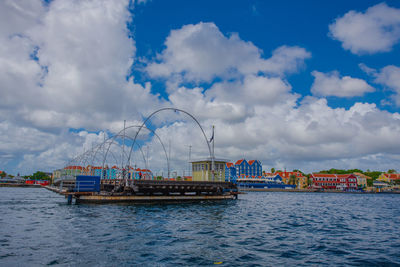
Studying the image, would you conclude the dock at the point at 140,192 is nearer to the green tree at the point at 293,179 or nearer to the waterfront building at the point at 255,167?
the waterfront building at the point at 255,167

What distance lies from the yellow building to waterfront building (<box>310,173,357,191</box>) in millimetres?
128224

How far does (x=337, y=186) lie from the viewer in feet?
583

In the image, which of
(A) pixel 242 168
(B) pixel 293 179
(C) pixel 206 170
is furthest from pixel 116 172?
(B) pixel 293 179

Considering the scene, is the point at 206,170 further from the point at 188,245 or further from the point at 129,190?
the point at 188,245

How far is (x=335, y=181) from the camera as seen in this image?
593 feet

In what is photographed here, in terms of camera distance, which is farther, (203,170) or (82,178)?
(203,170)

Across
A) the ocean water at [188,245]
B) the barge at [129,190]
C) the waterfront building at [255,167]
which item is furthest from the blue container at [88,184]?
the waterfront building at [255,167]

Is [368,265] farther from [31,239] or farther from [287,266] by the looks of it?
[31,239]

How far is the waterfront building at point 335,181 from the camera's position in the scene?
177m

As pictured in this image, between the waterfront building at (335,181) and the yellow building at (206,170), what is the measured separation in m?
128

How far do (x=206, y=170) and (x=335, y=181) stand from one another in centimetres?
14693

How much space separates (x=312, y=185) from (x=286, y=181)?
2064 centimetres

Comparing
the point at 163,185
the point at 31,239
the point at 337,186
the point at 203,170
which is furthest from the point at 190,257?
the point at 337,186

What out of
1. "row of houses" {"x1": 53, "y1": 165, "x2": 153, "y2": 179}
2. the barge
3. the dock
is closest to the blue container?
the barge
